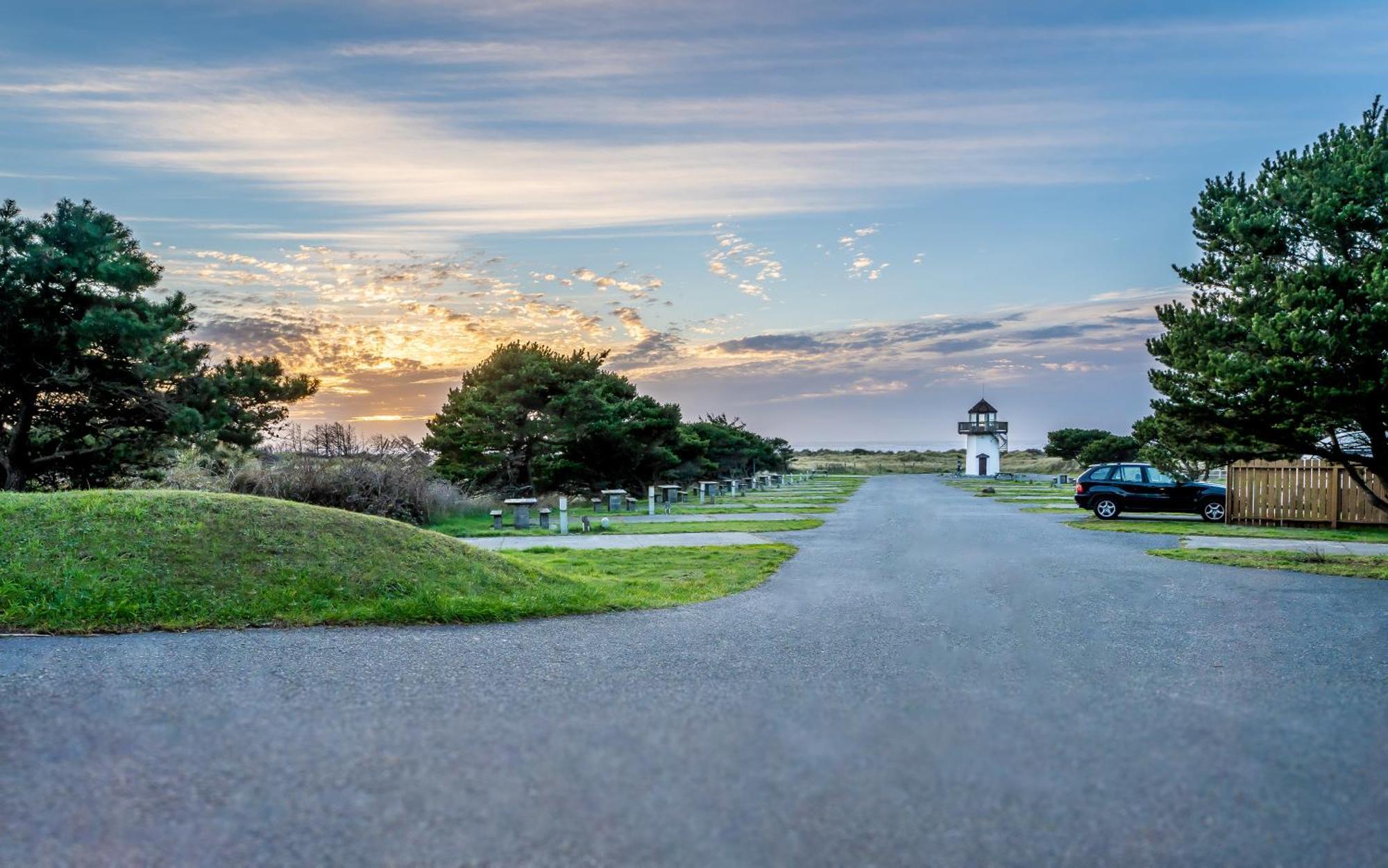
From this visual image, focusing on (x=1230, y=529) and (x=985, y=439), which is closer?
(x=1230, y=529)

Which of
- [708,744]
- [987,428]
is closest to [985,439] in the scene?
[987,428]

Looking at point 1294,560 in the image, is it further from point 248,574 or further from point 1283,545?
point 248,574

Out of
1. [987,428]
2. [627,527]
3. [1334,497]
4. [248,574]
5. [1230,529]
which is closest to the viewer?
[248,574]

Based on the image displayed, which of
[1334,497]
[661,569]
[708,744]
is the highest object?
[1334,497]

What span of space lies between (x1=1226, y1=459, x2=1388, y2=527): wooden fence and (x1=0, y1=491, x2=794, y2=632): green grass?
17.7 m

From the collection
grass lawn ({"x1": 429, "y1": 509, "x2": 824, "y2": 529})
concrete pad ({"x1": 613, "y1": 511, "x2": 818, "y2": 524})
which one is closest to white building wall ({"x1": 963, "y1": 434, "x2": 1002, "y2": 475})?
concrete pad ({"x1": 613, "y1": 511, "x2": 818, "y2": 524})

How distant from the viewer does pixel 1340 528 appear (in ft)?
71.8

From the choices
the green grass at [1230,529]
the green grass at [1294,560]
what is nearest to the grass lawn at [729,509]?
the green grass at [1230,529]

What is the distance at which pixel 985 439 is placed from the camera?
7850 cm

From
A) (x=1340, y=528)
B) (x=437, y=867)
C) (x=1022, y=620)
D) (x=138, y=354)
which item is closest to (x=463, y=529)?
(x=138, y=354)

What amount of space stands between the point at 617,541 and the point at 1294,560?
421 inches

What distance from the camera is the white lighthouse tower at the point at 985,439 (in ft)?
257

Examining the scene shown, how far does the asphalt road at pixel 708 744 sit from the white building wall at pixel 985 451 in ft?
239

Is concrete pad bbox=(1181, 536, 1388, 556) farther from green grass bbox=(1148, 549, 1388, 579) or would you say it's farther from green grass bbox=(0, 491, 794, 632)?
green grass bbox=(0, 491, 794, 632)
